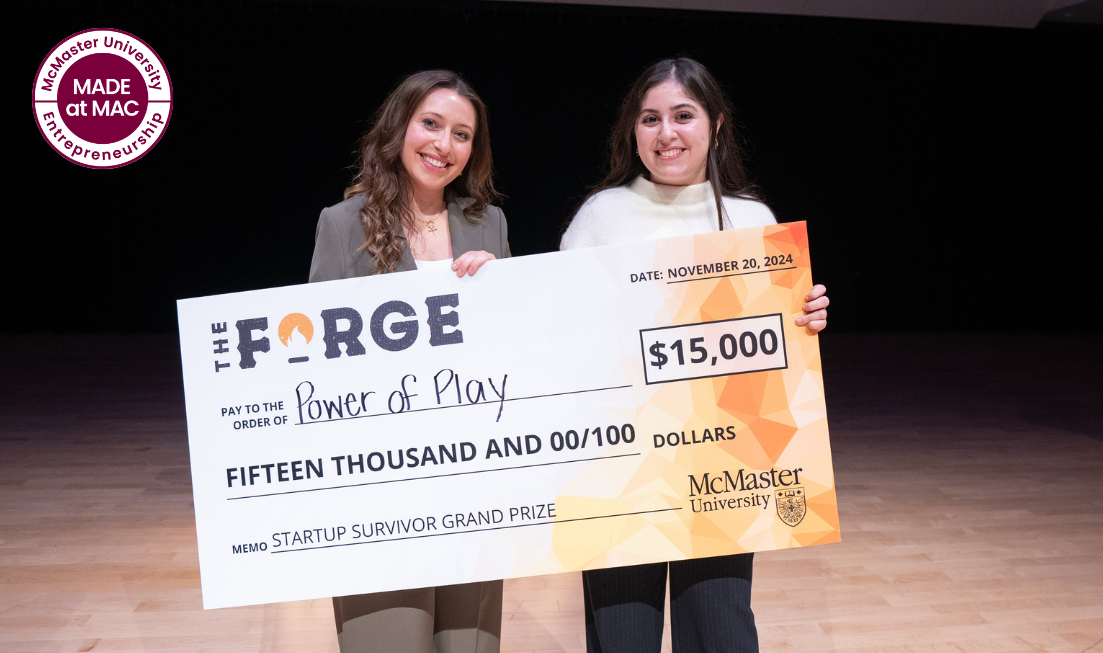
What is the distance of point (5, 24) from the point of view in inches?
258

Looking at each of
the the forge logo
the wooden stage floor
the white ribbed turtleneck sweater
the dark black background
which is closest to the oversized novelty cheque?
the the forge logo

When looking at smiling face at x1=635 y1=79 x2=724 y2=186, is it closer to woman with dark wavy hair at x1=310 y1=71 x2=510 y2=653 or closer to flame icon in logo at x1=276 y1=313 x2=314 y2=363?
woman with dark wavy hair at x1=310 y1=71 x2=510 y2=653

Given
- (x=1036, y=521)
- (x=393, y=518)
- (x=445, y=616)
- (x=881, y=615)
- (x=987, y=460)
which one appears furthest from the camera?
(x=987, y=460)

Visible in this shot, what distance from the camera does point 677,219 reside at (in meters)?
1.33

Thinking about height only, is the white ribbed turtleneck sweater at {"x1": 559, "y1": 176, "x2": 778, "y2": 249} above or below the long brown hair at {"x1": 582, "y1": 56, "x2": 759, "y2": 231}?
below

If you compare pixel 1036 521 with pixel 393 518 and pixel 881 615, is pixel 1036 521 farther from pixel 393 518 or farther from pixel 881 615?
pixel 393 518

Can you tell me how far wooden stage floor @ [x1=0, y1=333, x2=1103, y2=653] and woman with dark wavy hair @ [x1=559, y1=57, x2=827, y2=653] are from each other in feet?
2.65

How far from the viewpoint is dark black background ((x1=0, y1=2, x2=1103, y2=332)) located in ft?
22.2

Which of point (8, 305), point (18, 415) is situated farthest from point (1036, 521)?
point (8, 305)

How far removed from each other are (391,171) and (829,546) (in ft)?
6.96

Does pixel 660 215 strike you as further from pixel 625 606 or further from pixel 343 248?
pixel 625 606

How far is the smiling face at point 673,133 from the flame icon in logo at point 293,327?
632mm

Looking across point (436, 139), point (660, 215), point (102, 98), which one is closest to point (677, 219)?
point (660, 215)

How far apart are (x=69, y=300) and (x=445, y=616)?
745 centimetres
